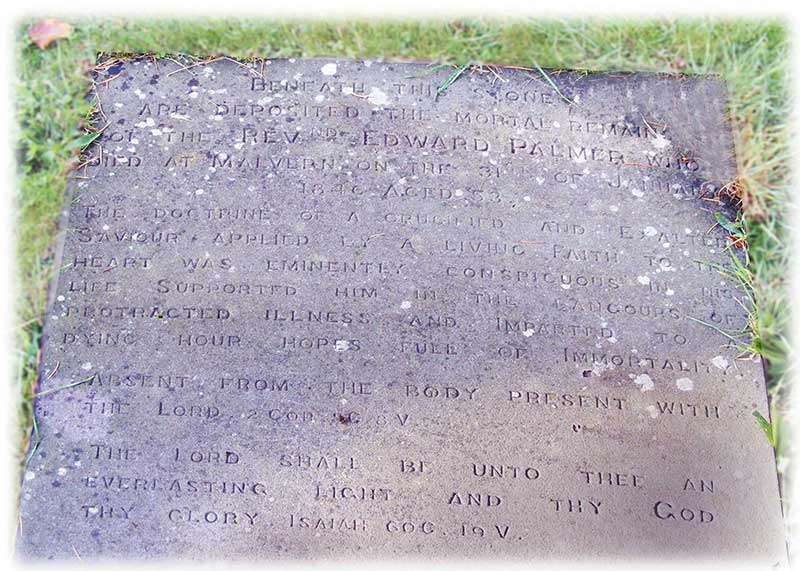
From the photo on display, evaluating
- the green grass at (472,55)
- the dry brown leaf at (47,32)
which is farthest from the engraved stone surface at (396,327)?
the dry brown leaf at (47,32)

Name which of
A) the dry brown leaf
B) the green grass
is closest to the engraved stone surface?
the green grass

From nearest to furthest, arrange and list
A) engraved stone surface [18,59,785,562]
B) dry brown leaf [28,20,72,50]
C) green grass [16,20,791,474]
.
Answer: engraved stone surface [18,59,785,562] < green grass [16,20,791,474] < dry brown leaf [28,20,72,50]

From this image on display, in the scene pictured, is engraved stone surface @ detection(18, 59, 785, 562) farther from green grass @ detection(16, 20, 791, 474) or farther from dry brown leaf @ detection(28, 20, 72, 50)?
dry brown leaf @ detection(28, 20, 72, 50)

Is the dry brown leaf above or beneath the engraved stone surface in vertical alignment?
above

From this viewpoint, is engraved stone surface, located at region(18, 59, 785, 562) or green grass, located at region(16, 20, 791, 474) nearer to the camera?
engraved stone surface, located at region(18, 59, 785, 562)

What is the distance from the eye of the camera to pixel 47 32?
3.10 metres

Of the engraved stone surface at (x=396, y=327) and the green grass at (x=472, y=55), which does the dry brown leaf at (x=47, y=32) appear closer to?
the green grass at (x=472, y=55)

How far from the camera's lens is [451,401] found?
2516 mm

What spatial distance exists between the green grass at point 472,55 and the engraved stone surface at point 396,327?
0.32 feet

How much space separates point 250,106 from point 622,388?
1669 mm

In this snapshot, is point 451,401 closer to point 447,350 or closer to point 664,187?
point 447,350

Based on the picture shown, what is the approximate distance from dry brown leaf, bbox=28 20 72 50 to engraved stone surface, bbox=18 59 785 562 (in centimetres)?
37

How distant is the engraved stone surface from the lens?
2.41m

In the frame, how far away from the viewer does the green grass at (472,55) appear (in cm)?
286
